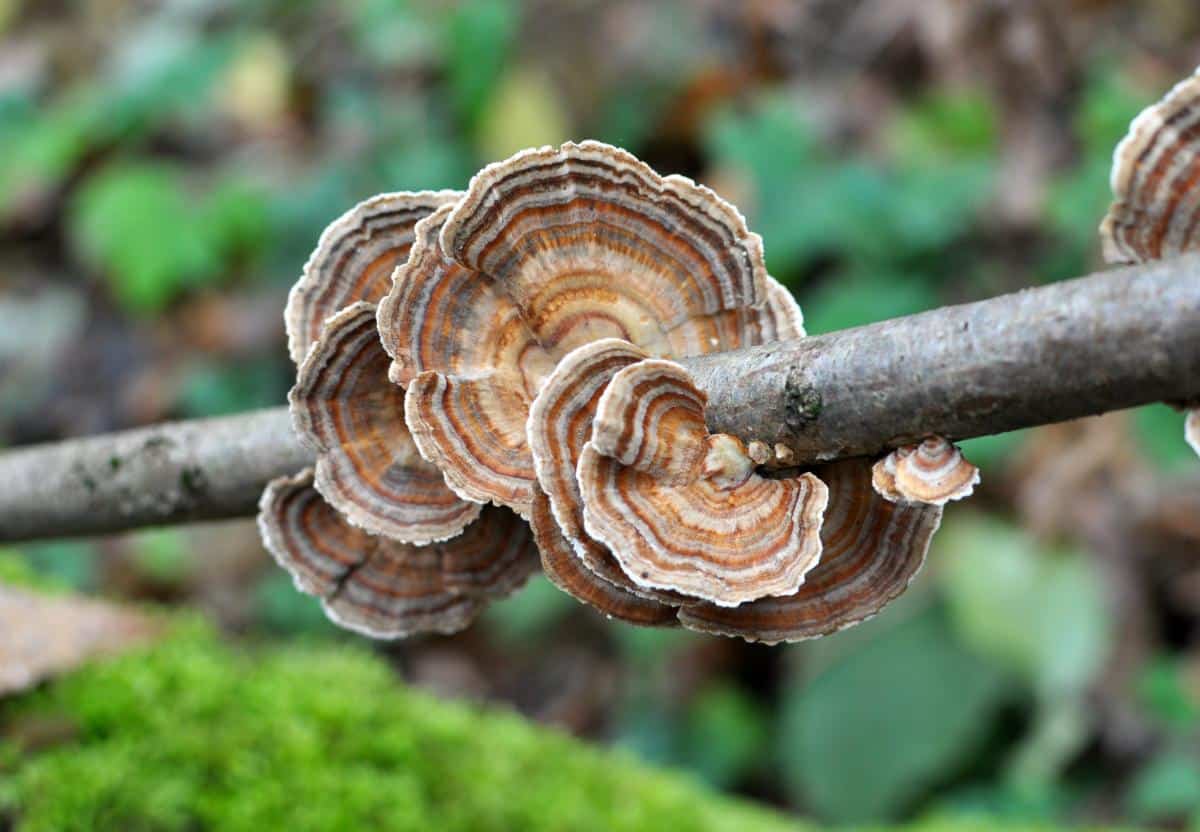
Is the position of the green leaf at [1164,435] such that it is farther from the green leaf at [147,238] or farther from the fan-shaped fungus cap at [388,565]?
the green leaf at [147,238]

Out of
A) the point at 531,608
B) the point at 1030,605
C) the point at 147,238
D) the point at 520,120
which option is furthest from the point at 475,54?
the point at 1030,605

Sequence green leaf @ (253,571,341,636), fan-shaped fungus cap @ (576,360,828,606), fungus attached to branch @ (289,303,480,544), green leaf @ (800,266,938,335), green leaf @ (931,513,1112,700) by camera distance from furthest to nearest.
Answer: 1. green leaf @ (253,571,341,636)
2. green leaf @ (800,266,938,335)
3. green leaf @ (931,513,1112,700)
4. fungus attached to branch @ (289,303,480,544)
5. fan-shaped fungus cap @ (576,360,828,606)

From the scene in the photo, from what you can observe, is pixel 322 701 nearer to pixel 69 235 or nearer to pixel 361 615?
pixel 361 615

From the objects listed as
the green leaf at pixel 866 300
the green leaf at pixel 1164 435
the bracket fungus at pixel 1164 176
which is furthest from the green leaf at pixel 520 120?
the bracket fungus at pixel 1164 176

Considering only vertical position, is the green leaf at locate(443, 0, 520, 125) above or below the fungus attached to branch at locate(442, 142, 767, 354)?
above

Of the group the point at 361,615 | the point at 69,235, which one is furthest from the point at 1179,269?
the point at 69,235

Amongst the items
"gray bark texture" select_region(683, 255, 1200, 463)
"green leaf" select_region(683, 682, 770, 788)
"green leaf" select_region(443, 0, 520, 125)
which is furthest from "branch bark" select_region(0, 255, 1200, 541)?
"green leaf" select_region(443, 0, 520, 125)

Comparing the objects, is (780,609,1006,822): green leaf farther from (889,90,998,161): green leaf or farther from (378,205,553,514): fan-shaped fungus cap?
(378,205,553,514): fan-shaped fungus cap
